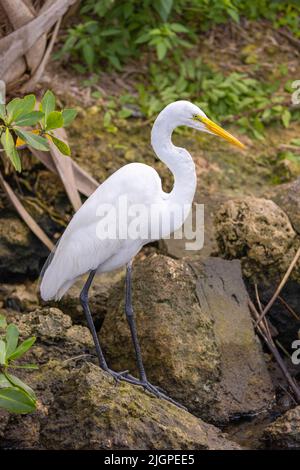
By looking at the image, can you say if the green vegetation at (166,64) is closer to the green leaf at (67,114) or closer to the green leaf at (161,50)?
the green leaf at (161,50)

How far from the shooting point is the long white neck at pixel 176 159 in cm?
415

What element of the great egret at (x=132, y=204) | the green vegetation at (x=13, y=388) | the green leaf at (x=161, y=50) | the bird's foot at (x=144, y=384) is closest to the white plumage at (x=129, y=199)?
the great egret at (x=132, y=204)

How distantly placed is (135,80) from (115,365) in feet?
8.73

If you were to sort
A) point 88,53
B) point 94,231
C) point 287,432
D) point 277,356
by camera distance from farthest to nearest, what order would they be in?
point 88,53
point 277,356
point 94,231
point 287,432

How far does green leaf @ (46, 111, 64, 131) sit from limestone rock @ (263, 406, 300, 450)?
148cm

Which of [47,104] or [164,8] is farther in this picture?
[164,8]

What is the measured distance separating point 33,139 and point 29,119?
76 millimetres

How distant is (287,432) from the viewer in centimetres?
Answer: 389

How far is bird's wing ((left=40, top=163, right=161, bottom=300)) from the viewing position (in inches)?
165

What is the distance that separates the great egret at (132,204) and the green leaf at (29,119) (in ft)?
2.30

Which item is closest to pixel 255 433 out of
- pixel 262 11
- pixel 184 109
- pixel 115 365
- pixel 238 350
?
pixel 238 350

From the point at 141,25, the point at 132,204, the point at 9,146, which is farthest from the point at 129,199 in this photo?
the point at 141,25

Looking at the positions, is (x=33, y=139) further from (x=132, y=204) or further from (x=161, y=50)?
(x=161, y=50)

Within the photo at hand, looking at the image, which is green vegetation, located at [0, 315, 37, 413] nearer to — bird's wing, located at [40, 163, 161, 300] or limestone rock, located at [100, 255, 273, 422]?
bird's wing, located at [40, 163, 161, 300]
